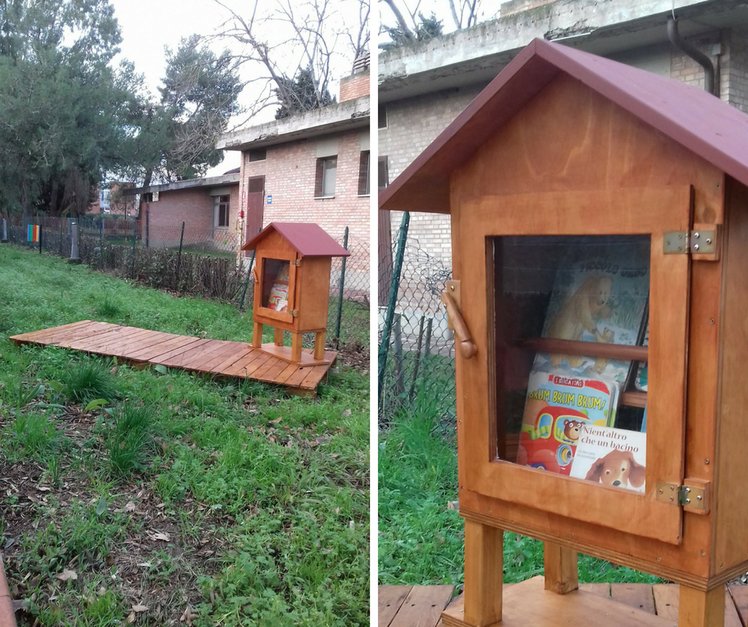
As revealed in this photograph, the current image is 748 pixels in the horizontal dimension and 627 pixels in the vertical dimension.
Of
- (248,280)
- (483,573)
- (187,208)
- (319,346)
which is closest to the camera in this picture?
(483,573)

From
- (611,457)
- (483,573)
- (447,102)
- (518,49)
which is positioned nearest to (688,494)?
(611,457)

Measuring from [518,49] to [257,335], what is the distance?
2.23 meters

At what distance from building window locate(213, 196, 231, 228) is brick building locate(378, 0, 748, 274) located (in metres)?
1.57

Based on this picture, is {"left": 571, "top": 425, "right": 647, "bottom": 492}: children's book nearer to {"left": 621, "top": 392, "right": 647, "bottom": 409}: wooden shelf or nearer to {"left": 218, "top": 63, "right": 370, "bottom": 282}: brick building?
{"left": 621, "top": 392, "right": 647, "bottom": 409}: wooden shelf

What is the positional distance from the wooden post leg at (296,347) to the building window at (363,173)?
1092 mm

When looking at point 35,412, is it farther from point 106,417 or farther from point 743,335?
point 743,335

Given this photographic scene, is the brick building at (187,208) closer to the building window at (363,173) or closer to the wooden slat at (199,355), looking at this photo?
the building window at (363,173)

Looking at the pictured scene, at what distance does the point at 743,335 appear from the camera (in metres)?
1.14

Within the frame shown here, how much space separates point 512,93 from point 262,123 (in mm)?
853

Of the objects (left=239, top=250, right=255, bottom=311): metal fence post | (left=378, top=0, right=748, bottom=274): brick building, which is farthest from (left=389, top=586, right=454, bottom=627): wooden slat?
(left=378, top=0, right=748, bottom=274): brick building

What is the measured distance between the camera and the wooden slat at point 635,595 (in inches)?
70.5

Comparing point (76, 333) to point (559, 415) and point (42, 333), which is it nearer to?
point (42, 333)

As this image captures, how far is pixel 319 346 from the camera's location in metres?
2.90

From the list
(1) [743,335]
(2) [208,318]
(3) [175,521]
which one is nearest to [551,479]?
(1) [743,335]
